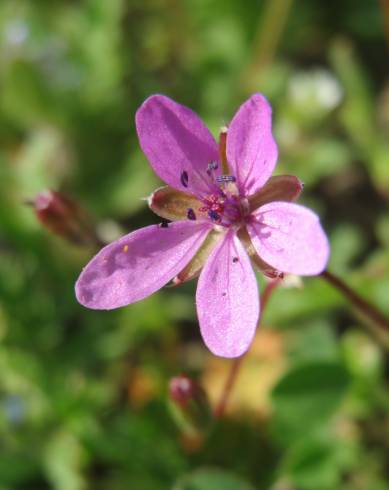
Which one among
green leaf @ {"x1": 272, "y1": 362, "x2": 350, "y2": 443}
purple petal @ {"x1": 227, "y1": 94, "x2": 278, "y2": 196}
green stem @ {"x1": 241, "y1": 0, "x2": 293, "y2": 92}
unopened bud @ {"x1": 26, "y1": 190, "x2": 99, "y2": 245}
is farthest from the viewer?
green stem @ {"x1": 241, "y1": 0, "x2": 293, "y2": 92}

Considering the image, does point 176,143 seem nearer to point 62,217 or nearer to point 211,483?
point 62,217

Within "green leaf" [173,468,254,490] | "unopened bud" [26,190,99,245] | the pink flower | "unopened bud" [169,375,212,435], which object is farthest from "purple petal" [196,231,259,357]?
Answer: "green leaf" [173,468,254,490]

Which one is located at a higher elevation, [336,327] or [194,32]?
[194,32]

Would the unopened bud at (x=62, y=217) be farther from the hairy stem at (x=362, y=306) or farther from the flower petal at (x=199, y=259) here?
the hairy stem at (x=362, y=306)

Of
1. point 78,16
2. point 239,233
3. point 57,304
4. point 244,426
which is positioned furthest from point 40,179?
point 239,233

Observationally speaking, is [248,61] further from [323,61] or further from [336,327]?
[336,327]

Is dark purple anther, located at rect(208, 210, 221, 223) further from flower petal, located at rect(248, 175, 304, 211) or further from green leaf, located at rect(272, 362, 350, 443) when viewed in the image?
green leaf, located at rect(272, 362, 350, 443)
